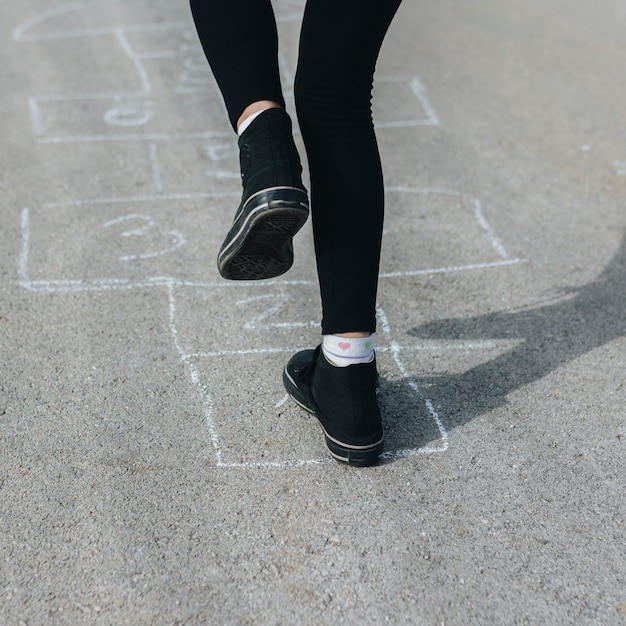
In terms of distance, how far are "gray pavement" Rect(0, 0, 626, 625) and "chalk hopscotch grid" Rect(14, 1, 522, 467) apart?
14mm

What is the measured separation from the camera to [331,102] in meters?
1.96

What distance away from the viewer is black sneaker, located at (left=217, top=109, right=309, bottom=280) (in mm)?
1921

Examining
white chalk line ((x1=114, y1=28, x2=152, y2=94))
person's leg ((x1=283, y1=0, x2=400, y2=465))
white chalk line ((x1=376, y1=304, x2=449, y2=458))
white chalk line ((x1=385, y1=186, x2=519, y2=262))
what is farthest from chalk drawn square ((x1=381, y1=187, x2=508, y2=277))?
white chalk line ((x1=114, y1=28, x2=152, y2=94))

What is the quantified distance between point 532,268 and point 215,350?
51.4 inches

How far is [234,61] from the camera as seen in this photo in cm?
200

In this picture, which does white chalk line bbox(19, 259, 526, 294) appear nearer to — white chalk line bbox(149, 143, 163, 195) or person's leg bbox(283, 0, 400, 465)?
white chalk line bbox(149, 143, 163, 195)

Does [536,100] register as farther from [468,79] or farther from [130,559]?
[130,559]

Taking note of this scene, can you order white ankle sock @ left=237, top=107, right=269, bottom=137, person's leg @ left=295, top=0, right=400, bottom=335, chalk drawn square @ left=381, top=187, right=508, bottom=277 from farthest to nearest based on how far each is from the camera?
1. chalk drawn square @ left=381, top=187, right=508, bottom=277
2. white ankle sock @ left=237, top=107, right=269, bottom=137
3. person's leg @ left=295, top=0, right=400, bottom=335

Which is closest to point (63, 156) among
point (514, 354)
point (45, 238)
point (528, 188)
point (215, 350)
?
point (45, 238)

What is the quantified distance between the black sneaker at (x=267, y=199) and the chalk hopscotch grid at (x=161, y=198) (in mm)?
572

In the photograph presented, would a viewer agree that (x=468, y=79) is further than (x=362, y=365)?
Yes

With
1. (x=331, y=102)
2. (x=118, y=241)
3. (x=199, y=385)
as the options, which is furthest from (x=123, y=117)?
(x=331, y=102)

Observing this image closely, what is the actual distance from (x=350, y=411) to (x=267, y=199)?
1.96 feet

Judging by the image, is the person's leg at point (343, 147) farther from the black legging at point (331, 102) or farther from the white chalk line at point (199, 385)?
the white chalk line at point (199, 385)
